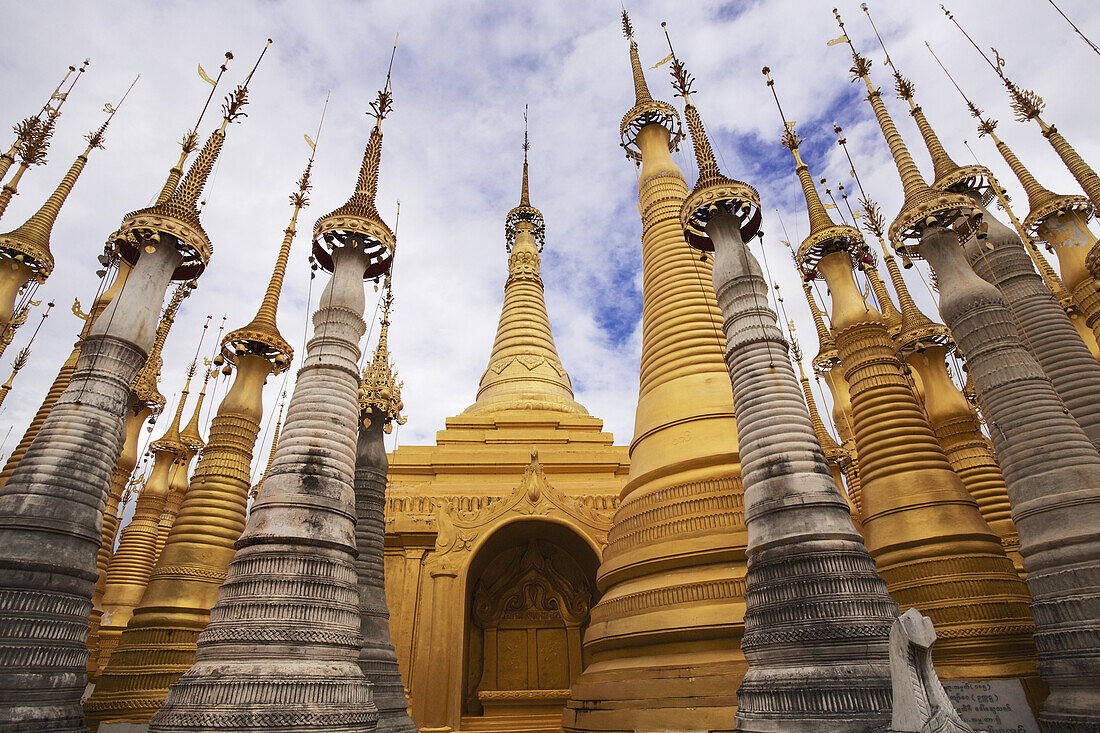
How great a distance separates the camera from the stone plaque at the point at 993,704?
696cm

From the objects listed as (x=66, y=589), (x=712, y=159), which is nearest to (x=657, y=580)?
(x=712, y=159)

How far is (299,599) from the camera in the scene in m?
5.68

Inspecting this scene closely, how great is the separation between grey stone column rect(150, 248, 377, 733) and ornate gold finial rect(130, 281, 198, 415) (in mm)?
9664

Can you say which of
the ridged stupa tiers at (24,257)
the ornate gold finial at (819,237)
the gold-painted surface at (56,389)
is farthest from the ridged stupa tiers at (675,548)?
the ridged stupa tiers at (24,257)

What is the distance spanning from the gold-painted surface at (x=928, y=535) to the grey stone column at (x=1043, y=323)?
181 cm

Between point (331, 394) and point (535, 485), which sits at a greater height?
point (535, 485)

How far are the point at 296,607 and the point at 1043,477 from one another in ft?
26.5

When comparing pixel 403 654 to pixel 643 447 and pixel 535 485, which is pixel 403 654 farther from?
pixel 643 447

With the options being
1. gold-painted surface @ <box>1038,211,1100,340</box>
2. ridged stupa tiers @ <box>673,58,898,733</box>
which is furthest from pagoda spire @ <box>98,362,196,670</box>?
gold-painted surface @ <box>1038,211,1100,340</box>

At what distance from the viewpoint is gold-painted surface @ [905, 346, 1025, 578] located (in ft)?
34.7

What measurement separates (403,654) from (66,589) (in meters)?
7.28

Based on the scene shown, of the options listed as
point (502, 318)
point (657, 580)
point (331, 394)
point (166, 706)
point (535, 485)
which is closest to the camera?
point (166, 706)

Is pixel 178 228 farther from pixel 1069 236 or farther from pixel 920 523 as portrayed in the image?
pixel 1069 236

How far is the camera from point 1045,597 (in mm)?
6645
